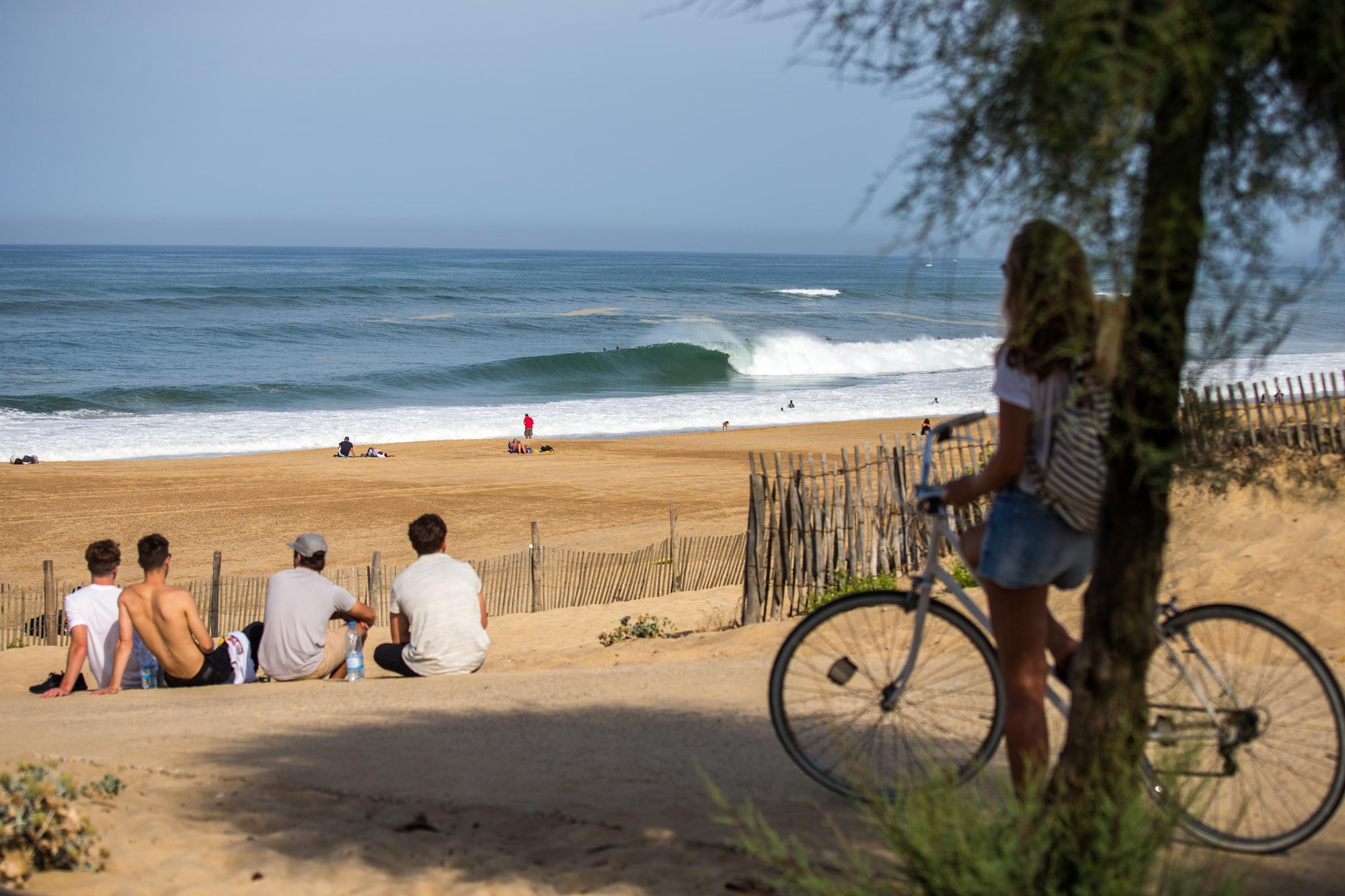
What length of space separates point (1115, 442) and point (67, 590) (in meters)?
11.7

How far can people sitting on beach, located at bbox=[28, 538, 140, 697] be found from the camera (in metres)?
6.57

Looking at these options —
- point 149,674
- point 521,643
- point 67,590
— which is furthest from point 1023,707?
point 67,590

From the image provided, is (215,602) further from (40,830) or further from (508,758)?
(40,830)

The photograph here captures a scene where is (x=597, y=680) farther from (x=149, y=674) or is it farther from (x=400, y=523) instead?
(x=400, y=523)

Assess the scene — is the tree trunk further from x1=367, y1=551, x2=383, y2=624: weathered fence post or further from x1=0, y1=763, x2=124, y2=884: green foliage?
x1=367, y1=551, x2=383, y2=624: weathered fence post

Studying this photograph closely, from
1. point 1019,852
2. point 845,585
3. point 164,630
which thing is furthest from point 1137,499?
point 164,630

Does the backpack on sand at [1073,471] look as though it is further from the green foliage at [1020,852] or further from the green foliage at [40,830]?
the green foliage at [40,830]

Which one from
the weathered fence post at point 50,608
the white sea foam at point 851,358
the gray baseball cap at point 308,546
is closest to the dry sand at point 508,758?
the gray baseball cap at point 308,546

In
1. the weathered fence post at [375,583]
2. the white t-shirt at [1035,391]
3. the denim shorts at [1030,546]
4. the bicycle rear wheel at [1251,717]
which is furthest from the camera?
the weathered fence post at [375,583]

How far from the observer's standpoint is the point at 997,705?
3.18 meters

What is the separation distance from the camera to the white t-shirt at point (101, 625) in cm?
659

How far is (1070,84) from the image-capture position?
2070mm

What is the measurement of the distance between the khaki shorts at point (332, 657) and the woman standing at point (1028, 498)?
186 inches

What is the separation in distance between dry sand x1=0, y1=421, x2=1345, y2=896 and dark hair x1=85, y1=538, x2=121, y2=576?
857 millimetres
